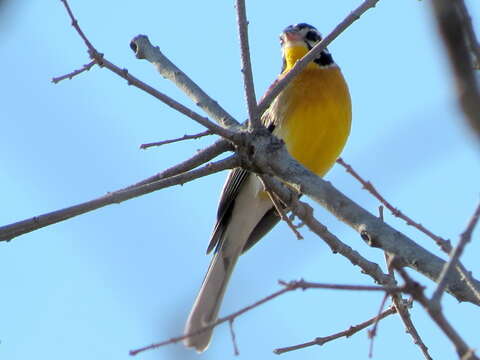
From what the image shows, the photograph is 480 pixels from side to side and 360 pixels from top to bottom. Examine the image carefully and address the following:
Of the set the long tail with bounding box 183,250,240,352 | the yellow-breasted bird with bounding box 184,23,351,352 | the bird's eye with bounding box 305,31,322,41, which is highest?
the bird's eye with bounding box 305,31,322,41

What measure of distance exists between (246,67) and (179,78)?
87cm

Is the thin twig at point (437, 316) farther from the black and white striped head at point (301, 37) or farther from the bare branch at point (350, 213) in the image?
the black and white striped head at point (301, 37)

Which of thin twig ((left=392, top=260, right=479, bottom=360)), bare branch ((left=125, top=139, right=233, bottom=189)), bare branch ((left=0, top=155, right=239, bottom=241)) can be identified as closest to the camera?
thin twig ((left=392, top=260, right=479, bottom=360))

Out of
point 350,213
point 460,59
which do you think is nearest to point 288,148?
point 350,213

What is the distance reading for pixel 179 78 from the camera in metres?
3.90

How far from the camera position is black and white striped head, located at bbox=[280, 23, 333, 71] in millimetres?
6586

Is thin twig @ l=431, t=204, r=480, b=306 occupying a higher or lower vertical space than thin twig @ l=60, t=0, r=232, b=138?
lower

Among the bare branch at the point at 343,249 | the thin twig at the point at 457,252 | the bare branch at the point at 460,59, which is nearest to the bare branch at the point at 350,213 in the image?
the bare branch at the point at 343,249

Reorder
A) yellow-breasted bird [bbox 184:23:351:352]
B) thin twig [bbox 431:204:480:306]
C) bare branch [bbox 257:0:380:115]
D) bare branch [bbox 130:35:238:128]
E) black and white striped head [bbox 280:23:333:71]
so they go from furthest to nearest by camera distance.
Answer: black and white striped head [bbox 280:23:333:71] → yellow-breasted bird [bbox 184:23:351:352] → bare branch [bbox 130:35:238:128] → bare branch [bbox 257:0:380:115] → thin twig [bbox 431:204:480:306]

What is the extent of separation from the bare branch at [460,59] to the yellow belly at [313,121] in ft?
14.9

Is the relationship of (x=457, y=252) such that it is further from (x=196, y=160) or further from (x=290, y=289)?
(x=196, y=160)

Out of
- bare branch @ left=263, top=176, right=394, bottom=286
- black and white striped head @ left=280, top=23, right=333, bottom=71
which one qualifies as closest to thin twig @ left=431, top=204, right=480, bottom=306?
bare branch @ left=263, top=176, right=394, bottom=286

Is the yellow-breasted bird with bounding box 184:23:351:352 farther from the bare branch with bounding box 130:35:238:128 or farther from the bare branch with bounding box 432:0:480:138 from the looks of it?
the bare branch with bounding box 432:0:480:138

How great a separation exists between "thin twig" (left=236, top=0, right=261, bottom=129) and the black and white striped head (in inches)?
134
